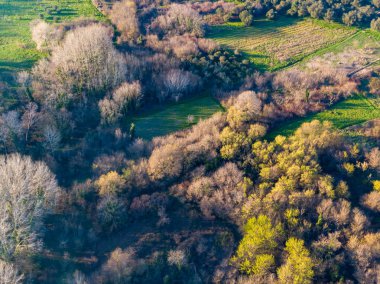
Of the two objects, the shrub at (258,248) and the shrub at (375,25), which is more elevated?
the shrub at (375,25)

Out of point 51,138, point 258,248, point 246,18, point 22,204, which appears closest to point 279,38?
point 246,18

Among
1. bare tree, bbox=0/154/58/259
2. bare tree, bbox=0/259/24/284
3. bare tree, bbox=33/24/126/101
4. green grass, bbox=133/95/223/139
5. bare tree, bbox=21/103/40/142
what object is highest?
bare tree, bbox=33/24/126/101

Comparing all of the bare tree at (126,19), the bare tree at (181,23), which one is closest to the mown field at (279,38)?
the bare tree at (181,23)

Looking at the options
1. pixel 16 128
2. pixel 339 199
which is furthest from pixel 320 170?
pixel 16 128

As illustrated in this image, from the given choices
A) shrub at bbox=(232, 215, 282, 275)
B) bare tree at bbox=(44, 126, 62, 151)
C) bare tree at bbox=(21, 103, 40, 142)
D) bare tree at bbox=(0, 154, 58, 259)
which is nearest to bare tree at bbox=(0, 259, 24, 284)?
bare tree at bbox=(0, 154, 58, 259)

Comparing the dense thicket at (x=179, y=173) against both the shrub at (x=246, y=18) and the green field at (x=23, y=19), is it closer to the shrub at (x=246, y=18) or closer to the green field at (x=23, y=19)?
the green field at (x=23, y=19)

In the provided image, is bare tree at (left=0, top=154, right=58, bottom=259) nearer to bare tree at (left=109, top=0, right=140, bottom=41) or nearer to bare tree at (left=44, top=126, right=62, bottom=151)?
bare tree at (left=44, top=126, right=62, bottom=151)
